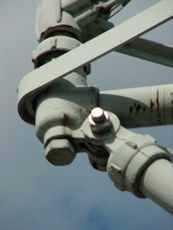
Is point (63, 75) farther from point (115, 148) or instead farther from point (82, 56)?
point (115, 148)

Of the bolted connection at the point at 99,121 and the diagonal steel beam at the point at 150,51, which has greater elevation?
the diagonal steel beam at the point at 150,51

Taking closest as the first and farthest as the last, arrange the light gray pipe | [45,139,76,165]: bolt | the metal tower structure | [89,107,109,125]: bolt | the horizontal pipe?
the light gray pipe, the metal tower structure, [89,107,109,125]: bolt, [45,139,76,165]: bolt, the horizontal pipe

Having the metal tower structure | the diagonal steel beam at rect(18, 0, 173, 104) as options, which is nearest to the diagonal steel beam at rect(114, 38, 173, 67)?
the metal tower structure

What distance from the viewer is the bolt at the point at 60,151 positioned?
8.05 metres

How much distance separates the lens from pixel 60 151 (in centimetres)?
805

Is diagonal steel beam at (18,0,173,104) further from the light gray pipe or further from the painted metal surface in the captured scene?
the light gray pipe

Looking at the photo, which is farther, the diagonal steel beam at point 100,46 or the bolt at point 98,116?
the diagonal steel beam at point 100,46

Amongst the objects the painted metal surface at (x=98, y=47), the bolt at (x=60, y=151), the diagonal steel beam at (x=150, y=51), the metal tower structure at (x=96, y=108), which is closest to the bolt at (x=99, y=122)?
the metal tower structure at (x=96, y=108)

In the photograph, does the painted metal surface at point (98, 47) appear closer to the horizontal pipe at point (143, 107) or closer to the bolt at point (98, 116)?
the horizontal pipe at point (143, 107)

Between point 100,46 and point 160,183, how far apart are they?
1732mm

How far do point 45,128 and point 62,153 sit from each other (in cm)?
28

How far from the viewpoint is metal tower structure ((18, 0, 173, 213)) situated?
7430 mm

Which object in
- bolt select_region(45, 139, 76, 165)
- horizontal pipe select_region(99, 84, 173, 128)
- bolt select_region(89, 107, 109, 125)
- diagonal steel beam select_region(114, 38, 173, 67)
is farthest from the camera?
diagonal steel beam select_region(114, 38, 173, 67)

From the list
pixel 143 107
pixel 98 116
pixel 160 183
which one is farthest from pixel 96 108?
pixel 160 183
